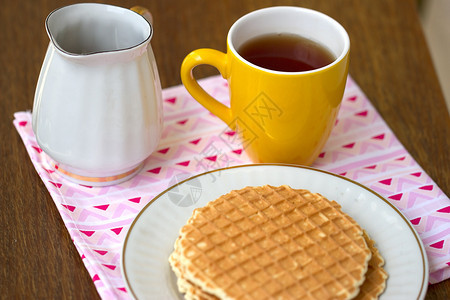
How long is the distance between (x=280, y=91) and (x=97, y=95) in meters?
0.28

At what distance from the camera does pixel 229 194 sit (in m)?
0.87

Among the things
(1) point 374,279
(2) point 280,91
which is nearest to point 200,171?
(2) point 280,91

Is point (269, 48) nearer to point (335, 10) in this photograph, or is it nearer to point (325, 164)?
point (325, 164)

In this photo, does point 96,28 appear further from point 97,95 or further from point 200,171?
point 200,171

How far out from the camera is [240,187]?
93cm

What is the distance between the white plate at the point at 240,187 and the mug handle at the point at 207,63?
0.13 m

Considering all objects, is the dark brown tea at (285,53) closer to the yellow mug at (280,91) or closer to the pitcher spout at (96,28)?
the yellow mug at (280,91)

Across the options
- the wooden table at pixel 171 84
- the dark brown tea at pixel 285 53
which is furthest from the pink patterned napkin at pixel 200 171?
the dark brown tea at pixel 285 53

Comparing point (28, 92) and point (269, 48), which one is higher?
point (269, 48)

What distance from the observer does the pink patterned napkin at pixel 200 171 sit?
87cm

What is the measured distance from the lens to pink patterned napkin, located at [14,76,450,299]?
87cm

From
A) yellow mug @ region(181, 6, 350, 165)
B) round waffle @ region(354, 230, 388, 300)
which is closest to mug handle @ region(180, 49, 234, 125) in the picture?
yellow mug @ region(181, 6, 350, 165)

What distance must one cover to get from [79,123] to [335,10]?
78cm

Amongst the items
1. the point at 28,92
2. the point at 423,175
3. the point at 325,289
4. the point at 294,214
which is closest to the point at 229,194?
the point at 294,214
